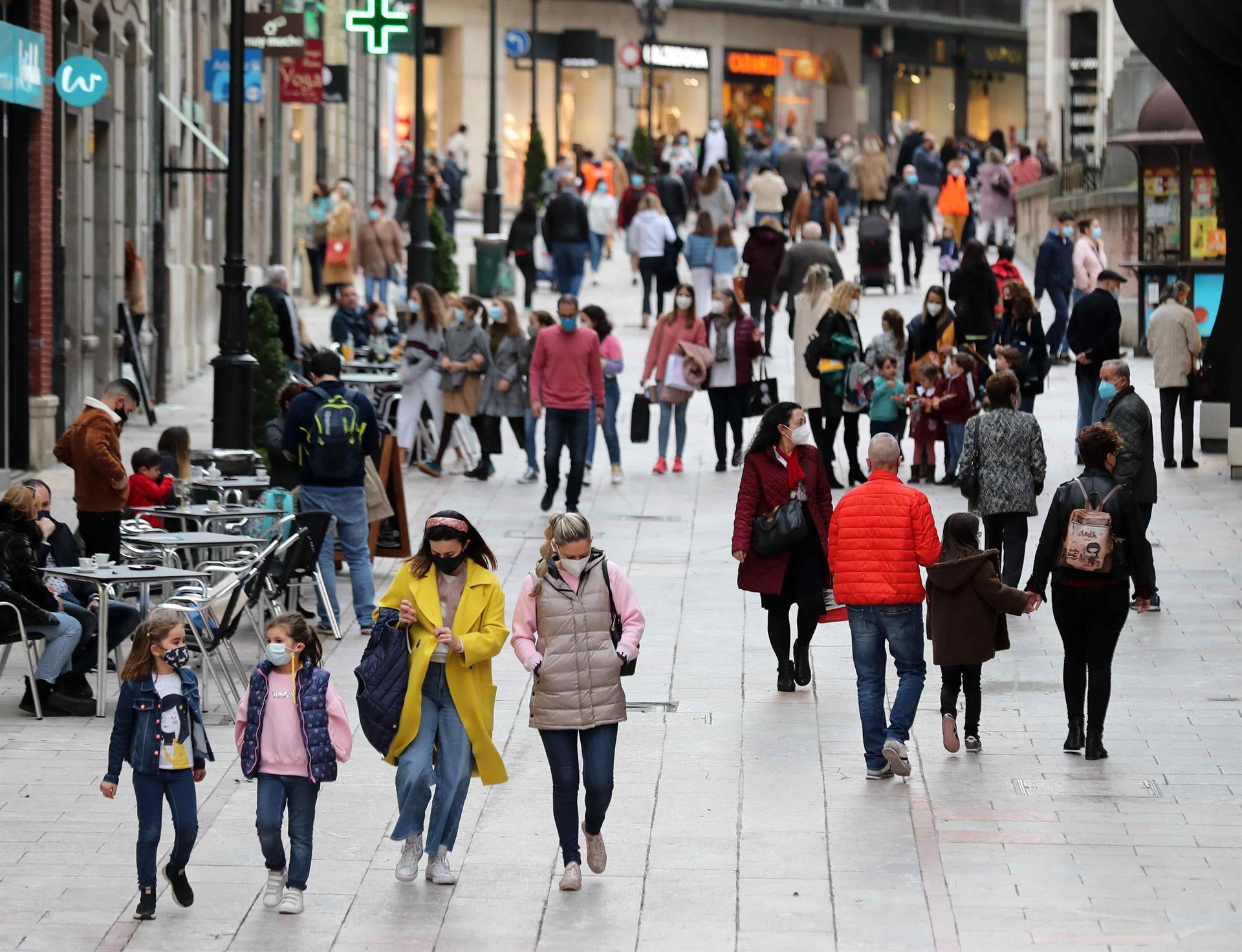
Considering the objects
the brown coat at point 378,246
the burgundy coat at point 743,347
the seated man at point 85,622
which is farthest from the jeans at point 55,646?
the brown coat at point 378,246

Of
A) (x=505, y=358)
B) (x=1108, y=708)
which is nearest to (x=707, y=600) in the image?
(x=1108, y=708)

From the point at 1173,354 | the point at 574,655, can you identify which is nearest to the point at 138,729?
the point at 574,655

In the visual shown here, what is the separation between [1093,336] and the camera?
1977 cm

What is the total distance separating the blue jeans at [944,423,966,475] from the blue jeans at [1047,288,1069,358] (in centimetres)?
794

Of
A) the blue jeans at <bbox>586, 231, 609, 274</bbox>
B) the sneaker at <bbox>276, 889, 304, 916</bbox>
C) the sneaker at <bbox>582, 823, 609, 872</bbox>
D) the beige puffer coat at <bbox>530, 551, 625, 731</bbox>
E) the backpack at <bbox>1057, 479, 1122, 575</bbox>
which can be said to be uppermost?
the blue jeans at <bbox>586, 231, 609, 274</bbox>

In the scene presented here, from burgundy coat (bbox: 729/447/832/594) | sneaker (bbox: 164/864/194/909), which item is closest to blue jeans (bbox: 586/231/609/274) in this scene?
burgundy coat (bbox: 729/447/832/594)

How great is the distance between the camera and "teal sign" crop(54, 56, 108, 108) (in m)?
19.5

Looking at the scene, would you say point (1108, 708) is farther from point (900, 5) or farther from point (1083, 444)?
point (900, 5)

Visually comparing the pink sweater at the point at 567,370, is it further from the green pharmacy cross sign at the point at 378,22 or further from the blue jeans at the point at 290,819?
the blue jeans at the point at 290,819

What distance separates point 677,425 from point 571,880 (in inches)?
467

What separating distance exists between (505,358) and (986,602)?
30.6 feet

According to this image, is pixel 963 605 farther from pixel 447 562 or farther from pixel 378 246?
pixel 378 246

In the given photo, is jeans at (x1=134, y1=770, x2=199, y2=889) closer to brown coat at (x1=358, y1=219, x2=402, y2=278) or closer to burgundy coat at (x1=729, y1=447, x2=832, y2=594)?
burgundy coat at (x1=729, y1=447, x2=832, y2=594)

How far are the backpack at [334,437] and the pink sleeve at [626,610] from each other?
499 centimetres
